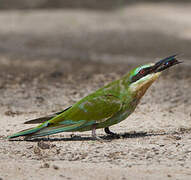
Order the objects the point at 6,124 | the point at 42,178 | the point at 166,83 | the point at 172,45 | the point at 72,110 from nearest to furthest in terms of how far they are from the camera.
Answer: the point at 42,178, the point at 72,110, the point at 6,124, the point at 166,83, the point at 172,45

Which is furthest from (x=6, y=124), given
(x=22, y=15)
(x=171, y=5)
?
(x=171, y=5)

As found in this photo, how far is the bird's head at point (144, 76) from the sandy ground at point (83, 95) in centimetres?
56

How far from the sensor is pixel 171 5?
21.0m

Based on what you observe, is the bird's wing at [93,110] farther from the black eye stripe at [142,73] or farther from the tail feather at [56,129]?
the black eye stripe at [142,73]

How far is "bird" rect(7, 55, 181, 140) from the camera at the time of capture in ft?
16.7

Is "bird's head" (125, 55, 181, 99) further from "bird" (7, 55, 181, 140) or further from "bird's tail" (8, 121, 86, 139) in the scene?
"bird's tail" (8, 121, 86, 139)

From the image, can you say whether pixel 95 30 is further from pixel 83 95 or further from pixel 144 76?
pixel 144 76

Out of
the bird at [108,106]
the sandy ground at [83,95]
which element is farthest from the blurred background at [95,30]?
the bird at [108,106]

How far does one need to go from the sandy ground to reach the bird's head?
56 cm

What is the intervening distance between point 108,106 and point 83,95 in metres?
3.38

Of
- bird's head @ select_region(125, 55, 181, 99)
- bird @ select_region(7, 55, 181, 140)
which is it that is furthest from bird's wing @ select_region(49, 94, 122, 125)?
bird's head @ select_region(125, 55, 181, 99)

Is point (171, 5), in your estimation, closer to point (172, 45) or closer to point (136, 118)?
point (172, 45)

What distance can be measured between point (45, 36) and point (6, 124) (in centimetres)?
832

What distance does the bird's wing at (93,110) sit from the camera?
5.09m
